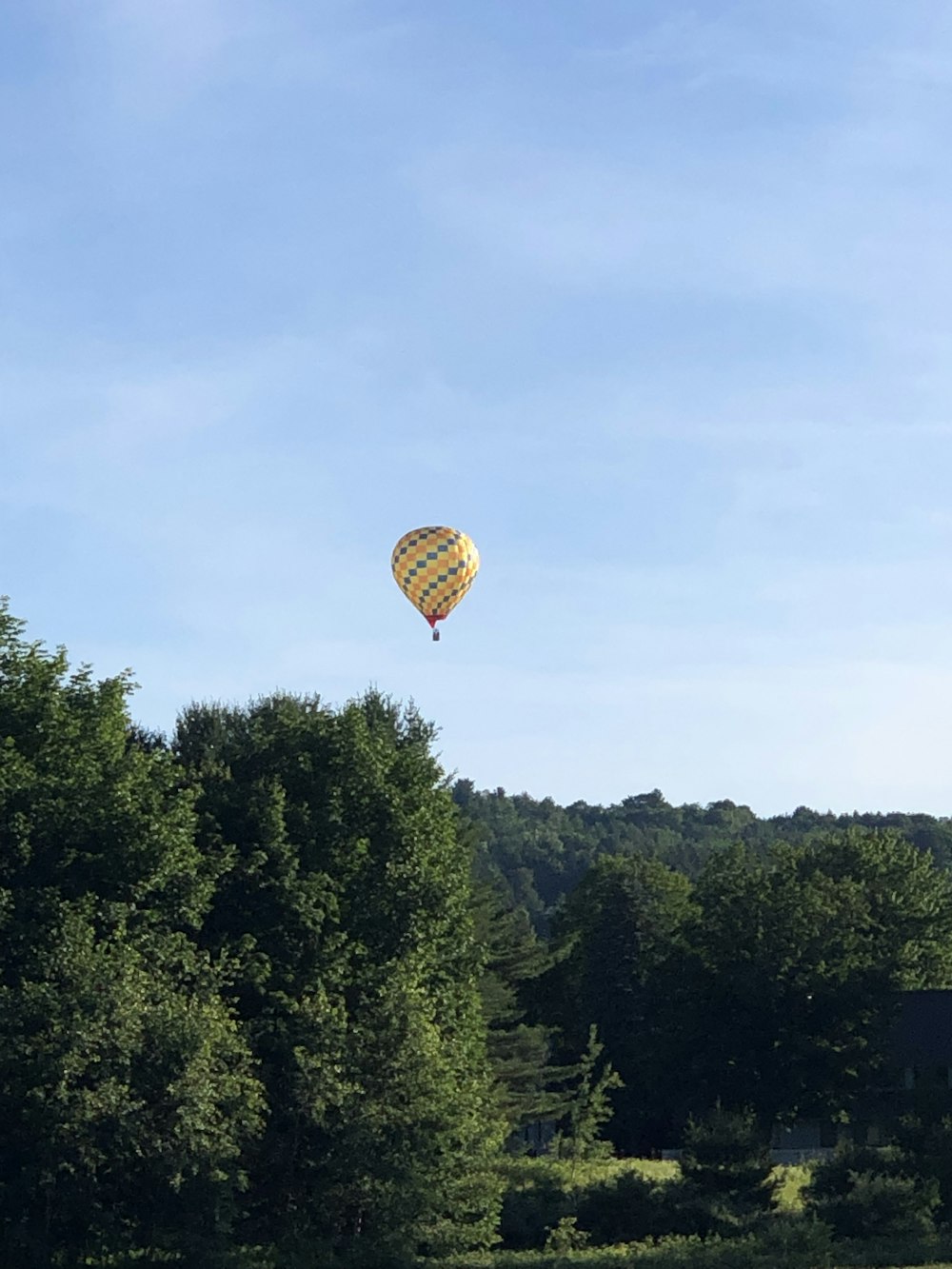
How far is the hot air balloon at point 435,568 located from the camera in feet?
201

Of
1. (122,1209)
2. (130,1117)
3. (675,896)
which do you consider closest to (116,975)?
(130,1117)

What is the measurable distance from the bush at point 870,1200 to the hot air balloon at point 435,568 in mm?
24829

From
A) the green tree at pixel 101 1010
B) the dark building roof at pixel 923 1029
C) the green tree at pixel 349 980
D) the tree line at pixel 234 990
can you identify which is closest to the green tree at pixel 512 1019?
the tree line at pixel 234 990

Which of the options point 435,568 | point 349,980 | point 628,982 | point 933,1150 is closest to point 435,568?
point 435,568

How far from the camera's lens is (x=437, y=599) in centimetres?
6216

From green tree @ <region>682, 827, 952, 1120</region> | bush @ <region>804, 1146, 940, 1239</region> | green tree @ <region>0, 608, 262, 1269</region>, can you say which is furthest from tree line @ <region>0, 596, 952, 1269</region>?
green tree @ <region>682, 827, 952, 1120</region>

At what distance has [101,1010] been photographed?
36.8m

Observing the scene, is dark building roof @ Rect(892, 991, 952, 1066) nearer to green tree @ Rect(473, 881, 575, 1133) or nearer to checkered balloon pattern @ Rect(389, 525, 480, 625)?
green tree @ Rect(473, 881, 575, 1133)

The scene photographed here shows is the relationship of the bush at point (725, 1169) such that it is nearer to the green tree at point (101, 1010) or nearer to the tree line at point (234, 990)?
the tree line at point (234, 990)

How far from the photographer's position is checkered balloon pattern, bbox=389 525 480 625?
201ft

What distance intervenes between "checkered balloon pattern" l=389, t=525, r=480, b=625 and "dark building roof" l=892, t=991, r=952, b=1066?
83.8ft

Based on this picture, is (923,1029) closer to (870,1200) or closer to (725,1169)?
(725,1169)

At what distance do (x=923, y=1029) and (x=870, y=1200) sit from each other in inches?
957

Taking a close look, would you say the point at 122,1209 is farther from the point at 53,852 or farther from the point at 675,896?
the point at 675,896
